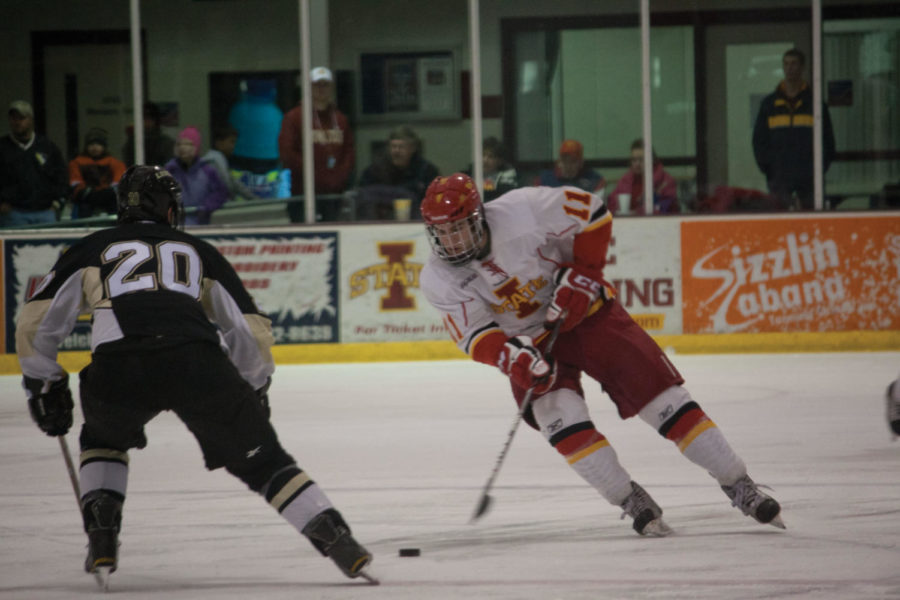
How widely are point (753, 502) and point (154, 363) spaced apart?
1.71 metres

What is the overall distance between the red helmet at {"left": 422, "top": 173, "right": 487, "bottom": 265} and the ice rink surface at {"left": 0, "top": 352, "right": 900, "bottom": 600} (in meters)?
0.84

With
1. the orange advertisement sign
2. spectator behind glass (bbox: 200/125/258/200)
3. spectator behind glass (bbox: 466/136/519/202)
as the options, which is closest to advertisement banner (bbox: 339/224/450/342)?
spectator behind glass (bbox: 466/136/519/202)

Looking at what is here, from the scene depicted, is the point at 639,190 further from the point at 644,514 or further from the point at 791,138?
the point at 644,514

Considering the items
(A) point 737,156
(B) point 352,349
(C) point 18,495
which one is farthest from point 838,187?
(C) point 18,495

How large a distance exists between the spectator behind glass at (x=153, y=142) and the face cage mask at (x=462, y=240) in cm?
551

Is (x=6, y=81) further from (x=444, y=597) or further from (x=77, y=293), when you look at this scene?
(x=444, y=597)

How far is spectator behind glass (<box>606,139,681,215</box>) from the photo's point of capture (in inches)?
344

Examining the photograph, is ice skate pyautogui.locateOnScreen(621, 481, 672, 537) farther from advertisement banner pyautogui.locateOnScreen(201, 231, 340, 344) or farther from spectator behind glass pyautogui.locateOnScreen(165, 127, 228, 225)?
spectator behind glass pyautogui.locateOnScreen(165, 127, 228, 225)

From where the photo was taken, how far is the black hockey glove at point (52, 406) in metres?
3.21

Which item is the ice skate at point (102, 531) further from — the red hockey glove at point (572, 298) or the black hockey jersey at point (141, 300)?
the red hockey glove at point (572, 298)

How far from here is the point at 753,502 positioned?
143 inches

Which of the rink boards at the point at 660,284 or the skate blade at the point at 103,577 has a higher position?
the rink boards at the point at 660,284

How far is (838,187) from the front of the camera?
28.6 feet

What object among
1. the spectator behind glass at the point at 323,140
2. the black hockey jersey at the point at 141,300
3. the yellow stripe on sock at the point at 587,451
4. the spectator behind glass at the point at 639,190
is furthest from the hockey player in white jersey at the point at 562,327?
the spectator behind glass at the point at 323,140
